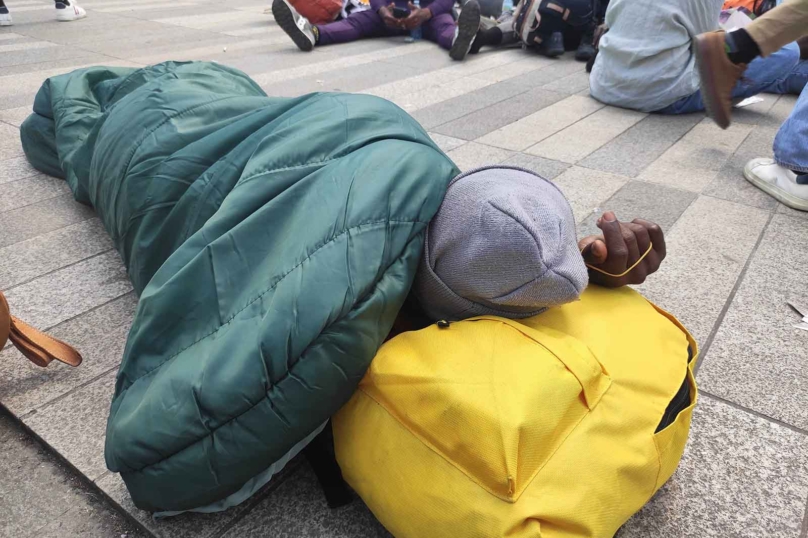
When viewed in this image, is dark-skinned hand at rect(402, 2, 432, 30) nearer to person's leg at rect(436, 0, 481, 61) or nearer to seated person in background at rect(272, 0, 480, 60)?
seated person in background at rect(272, 0, 480, 60)

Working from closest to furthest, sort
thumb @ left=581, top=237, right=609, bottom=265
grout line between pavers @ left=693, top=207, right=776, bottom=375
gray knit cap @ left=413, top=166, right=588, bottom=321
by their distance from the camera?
gray knit cap @ left=413, top=166, right=588, bottom=321
thumb @ left=581, top=237, right=609, bottom=265
grout line between pavers @ left=693, top=207, right=776, bottom=375

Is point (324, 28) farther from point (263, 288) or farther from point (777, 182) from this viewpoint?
point (263, 288)

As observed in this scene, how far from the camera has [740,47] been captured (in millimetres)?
3203

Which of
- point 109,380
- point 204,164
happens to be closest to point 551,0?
point 204,164

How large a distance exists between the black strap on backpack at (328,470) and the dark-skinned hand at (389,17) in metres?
5.94

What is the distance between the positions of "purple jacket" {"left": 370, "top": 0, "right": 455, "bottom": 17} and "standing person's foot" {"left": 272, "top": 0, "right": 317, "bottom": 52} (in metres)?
0.88

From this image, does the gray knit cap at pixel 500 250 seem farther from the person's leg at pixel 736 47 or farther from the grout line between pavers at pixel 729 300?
the person's leg at pixel 736 47

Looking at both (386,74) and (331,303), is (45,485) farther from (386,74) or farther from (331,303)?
(386,74)

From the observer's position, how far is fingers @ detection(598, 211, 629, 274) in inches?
62.1

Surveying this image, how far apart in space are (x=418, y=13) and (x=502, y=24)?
0.90 metres

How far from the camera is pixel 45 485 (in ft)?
Result: 5.11

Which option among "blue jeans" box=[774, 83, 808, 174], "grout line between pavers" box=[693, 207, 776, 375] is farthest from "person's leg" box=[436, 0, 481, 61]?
"grout line between pavers" box=[693, 207, 776, 375]

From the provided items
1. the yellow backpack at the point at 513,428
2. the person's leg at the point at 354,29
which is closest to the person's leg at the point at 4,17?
the person's leg at the point at 354,29

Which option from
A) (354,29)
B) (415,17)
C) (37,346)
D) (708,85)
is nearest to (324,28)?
(354,29)
